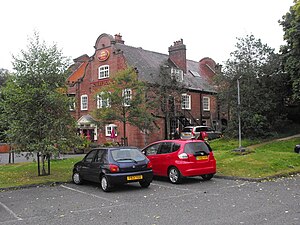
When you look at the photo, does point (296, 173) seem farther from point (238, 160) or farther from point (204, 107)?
point (204, 107)

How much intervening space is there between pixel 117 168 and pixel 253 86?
19.8 meters

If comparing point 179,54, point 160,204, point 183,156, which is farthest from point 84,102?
point 160,204

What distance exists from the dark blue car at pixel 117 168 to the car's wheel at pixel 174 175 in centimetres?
127

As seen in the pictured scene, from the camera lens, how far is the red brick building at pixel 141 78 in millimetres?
34656

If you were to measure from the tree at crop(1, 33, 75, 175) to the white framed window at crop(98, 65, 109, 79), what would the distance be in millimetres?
21796

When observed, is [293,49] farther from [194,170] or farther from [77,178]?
[77,178]

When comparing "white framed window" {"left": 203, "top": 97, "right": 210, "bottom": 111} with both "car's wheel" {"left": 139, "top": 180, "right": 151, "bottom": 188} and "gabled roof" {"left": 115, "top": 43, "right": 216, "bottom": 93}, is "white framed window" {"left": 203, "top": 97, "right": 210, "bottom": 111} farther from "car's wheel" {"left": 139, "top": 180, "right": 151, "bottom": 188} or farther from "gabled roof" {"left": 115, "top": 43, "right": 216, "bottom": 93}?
"car's wheel" {"left": 139, "top": 180, "right": 151, "bottom": 188}

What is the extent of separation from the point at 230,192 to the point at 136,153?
323cm

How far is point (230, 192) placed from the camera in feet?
34.5

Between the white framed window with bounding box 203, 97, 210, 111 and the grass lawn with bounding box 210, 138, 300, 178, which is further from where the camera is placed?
the white framed window with bounding box 203, 97, 210, 111

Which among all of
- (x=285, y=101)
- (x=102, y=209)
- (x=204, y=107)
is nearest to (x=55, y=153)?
(x=102, y=209)

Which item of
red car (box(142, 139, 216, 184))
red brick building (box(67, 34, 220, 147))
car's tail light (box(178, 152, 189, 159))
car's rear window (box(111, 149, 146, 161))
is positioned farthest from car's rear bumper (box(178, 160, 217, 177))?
red brick building (box(67, 34, 220, 147))

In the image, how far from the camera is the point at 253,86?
2812 cm

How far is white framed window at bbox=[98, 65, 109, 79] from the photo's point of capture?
120ft
